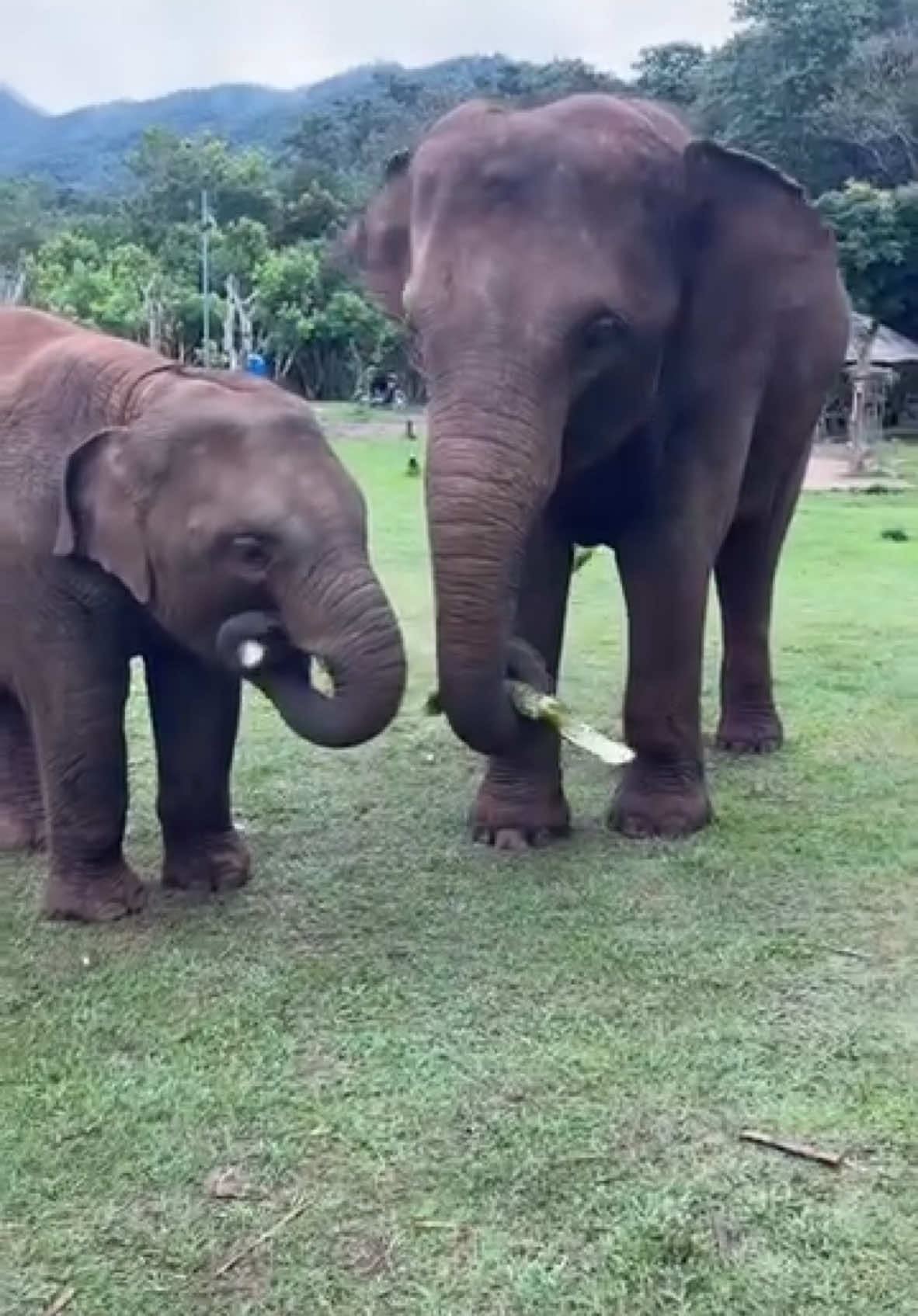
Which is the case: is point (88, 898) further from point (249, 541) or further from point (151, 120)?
point (151, 120)

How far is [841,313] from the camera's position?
510 cm

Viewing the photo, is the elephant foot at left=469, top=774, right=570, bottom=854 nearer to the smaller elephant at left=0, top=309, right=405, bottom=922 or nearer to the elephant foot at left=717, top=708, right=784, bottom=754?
the smaller elephant at left=0, top=309, right=405, bottom=922

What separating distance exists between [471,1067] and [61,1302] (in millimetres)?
926

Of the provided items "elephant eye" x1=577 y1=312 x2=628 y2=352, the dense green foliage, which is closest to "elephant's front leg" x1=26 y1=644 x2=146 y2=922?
"elephant eye" x1=577 y1=312 x2=628 y2=352

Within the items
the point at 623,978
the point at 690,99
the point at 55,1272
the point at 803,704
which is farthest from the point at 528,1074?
the point at 690,99

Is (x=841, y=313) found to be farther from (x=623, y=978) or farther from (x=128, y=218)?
(x=128, y=218)

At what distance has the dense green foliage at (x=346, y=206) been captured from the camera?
28.7 meters

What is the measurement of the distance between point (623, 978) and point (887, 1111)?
0.72 m

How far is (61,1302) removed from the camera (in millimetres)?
2424

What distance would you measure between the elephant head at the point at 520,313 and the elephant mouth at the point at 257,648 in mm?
326

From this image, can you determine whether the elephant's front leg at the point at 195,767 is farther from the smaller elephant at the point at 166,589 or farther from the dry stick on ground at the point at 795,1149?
the dry stick on ground at the point at 795,1149

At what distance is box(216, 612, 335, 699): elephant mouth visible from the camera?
3.59 m

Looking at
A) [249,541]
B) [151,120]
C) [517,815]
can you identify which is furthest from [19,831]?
[151,120]

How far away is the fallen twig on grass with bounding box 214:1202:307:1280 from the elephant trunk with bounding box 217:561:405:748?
1104 millimetres
